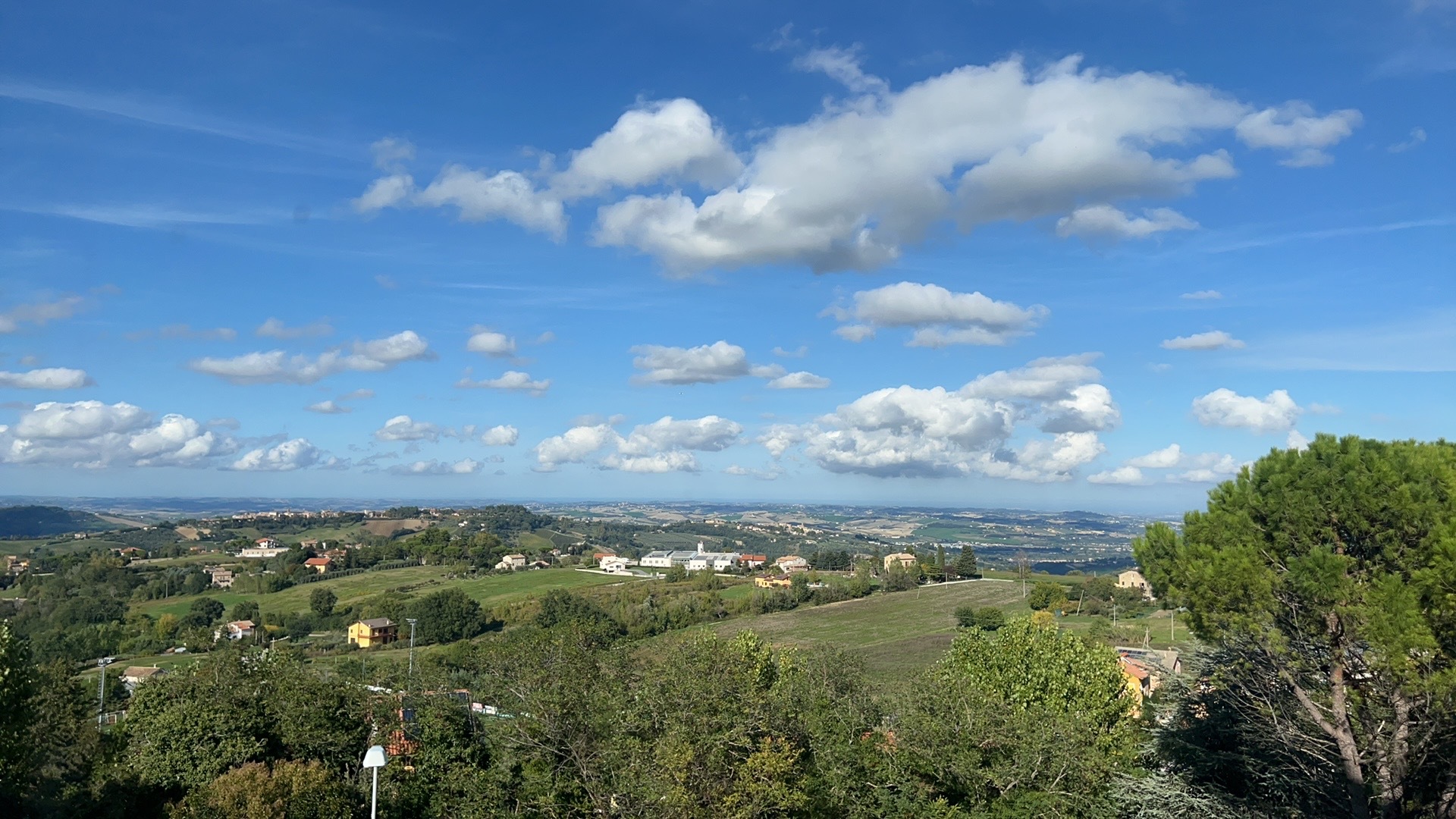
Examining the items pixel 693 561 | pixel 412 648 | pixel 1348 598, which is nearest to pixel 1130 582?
pixel 693 561

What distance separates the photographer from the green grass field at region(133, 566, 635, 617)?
96562 mm

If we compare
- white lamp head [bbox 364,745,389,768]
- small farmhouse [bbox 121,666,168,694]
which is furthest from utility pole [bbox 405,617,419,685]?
small farmhouse [bbox 121,666,168,694]

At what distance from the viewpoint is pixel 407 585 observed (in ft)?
363

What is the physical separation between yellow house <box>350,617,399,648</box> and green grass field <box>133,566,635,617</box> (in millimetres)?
13110

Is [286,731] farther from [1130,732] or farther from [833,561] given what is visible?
[833,561]

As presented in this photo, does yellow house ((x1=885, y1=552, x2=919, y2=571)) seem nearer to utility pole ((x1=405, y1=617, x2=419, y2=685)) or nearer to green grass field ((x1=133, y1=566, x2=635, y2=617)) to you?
green grass field ((x1=133, y1=566, x2=635, y2=617))

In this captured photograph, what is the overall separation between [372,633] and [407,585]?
3000cm

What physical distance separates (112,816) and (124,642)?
241 ft

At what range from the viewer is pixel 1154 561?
607 inches

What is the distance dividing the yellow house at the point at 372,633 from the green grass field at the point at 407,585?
43.0ft

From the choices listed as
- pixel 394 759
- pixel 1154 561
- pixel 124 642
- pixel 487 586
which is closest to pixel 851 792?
Answer: pixel 1154 561

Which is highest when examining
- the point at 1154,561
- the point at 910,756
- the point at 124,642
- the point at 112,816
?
the point at 1154,561

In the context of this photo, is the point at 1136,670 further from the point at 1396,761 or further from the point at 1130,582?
the point at 1130,582

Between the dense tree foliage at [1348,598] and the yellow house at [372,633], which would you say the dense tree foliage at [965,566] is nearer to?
the yellow house at [372,633]
